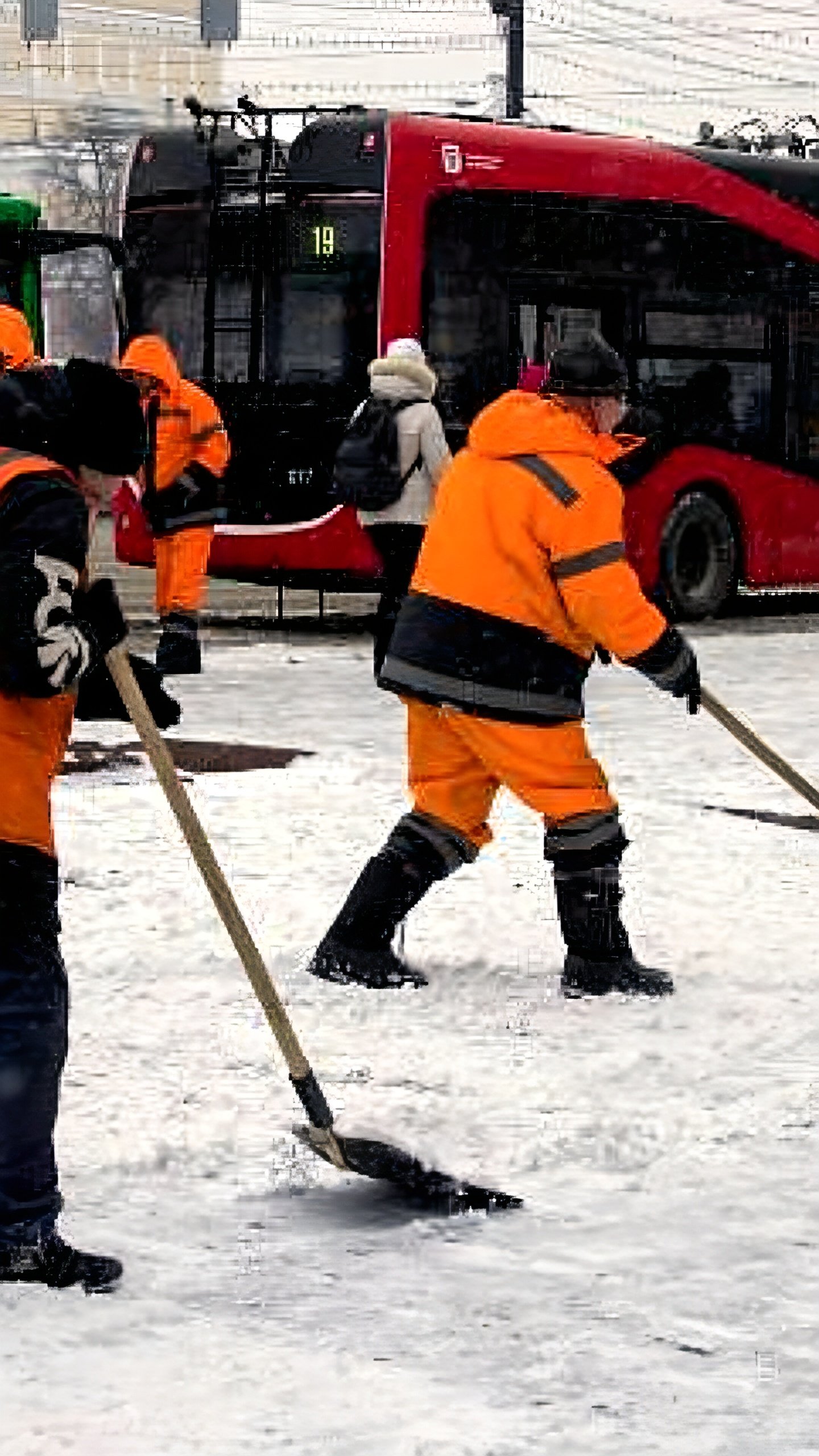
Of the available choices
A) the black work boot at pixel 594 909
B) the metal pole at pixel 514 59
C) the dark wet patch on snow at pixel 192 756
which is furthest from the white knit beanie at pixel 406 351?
the metal pole at pixel 514 59

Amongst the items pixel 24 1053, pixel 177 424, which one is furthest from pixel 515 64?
pixel 24 1053

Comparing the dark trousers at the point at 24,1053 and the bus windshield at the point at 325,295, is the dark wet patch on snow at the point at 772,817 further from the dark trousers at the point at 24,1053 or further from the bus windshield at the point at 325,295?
the bus windshield at the point at 325,295

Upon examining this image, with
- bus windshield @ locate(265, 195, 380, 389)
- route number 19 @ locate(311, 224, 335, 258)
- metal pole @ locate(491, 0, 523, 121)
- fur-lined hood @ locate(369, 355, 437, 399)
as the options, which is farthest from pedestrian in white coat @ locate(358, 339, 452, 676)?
metal pole @ locate(491, 0, 523, 121)

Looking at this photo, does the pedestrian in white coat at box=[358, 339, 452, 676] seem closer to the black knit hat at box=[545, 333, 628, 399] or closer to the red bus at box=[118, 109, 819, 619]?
the red bus at box=[118, 109, 819, 619]

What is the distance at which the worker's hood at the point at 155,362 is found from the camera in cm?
1352

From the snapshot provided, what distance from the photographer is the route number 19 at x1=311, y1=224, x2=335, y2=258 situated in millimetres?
16594

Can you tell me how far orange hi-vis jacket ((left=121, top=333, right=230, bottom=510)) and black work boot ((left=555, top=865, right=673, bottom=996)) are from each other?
22.5ft

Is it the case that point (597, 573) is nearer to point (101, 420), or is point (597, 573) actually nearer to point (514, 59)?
point (101, 420)

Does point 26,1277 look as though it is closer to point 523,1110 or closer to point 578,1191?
point 578,1191

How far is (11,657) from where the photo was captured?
14.4 feet

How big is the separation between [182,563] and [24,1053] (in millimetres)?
9081

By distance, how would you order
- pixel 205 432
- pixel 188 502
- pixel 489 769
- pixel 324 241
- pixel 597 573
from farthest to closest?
pixel 324 241
pixel 205 432
pixel 188 502
pixel 489 769
pixel 597 573

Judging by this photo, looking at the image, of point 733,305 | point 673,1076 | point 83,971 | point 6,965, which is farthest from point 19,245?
point 6,965

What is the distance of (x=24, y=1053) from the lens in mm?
4531
